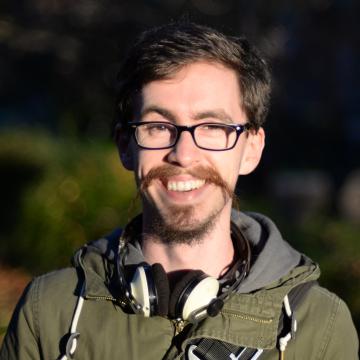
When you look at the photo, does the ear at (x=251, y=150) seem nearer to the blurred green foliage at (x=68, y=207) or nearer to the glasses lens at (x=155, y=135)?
the glasses lens at (x=155, y=135)

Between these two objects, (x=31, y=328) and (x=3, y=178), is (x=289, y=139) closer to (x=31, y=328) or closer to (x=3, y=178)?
(x=3, y=178)

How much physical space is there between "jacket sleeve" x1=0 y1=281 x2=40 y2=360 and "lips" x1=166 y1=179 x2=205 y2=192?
667 millimetres

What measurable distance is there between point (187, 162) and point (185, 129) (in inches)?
4.9

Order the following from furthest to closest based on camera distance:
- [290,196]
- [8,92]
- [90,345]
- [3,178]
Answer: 1. [8,92]
2. [290,196]
3. [3,178]
4. [90,345]

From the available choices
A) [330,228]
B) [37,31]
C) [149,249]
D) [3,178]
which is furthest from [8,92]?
Result: [149,249]

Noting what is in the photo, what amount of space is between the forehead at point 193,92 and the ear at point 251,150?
15cm

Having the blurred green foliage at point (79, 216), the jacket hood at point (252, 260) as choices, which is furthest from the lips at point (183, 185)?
the blurred green foliage at point (79, 216)

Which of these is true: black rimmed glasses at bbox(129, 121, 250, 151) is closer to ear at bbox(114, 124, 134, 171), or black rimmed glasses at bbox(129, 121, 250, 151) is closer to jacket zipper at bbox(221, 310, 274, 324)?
Result: ear at bbox(114, 124, 134, 171)

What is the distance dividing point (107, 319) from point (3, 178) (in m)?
6.65

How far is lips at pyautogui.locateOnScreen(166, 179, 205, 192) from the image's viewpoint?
291cm

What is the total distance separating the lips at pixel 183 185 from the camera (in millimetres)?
2908

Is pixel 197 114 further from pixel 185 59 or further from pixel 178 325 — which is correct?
pixel 178 325

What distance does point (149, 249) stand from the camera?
3.10m

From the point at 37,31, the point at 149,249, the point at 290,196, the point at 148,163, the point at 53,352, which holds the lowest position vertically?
the point at 290,196
